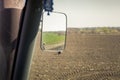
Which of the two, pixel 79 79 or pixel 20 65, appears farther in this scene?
pixel 79 79

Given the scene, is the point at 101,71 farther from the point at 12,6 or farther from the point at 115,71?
the point at 12,6

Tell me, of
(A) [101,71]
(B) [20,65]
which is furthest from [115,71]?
(B) [20,65]

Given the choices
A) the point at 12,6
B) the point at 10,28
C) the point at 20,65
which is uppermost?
the point at 12,6

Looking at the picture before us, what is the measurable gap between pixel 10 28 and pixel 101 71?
1099 cm

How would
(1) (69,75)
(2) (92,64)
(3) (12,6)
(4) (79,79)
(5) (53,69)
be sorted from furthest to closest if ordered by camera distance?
(2) (92,64), (5) (53,69), (1) (69,75), (4) (79,79), (3) (12,6)

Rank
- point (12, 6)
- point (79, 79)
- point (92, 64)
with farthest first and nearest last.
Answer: point (92, 64), point (79, 79), point (12, 6)

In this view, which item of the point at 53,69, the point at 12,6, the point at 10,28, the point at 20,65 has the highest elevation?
the point at 12,6

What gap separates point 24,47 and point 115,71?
11.0 metres

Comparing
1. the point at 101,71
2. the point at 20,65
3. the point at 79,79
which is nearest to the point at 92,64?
the point at 101,71

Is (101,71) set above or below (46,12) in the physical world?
below

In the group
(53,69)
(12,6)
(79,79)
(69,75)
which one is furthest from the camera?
(53,69)

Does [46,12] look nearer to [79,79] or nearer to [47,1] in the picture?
[47,1]

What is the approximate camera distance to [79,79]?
11.2 metres

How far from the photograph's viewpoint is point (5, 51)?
2008mm
